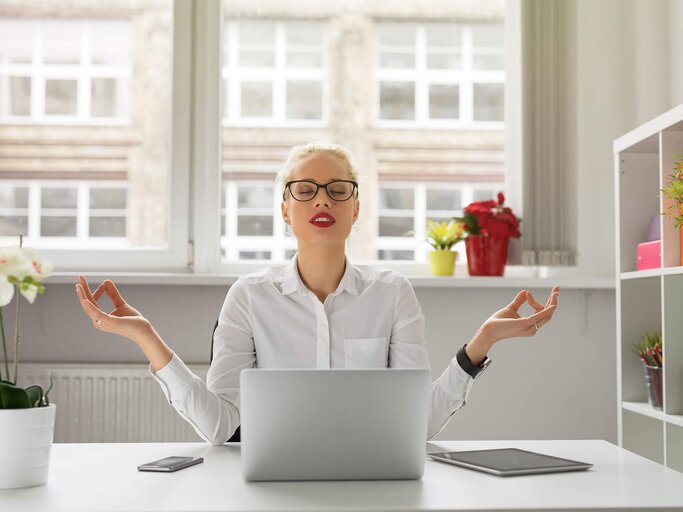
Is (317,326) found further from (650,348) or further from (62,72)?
(62,72)

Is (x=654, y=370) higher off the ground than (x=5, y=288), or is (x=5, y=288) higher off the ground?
(x=5, y=288)

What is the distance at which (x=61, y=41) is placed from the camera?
3164 millimetres

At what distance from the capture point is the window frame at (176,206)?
10.1ft

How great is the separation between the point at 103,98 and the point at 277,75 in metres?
0.73

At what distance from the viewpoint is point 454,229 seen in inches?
119

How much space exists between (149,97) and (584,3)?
1.81 meters

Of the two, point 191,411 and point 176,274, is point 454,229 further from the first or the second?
point 191,411

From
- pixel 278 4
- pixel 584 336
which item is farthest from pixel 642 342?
pixel 278 4

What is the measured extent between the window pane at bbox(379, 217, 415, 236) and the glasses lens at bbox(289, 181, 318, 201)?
52.7 inches

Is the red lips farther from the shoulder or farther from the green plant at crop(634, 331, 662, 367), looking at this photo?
the green plant at crop(634, 331, 662, 367)

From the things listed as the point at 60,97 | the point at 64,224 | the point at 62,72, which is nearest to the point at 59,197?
the point at 64,224

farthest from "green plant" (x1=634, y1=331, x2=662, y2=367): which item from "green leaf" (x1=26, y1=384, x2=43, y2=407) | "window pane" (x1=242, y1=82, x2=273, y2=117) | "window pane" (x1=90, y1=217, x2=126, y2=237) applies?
"window pane" (x1=90, y1=217, x2=126, y2=237)

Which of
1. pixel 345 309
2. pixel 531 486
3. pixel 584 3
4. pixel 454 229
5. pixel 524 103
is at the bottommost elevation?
pixel 531 486

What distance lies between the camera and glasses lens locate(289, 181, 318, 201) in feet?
6.16
